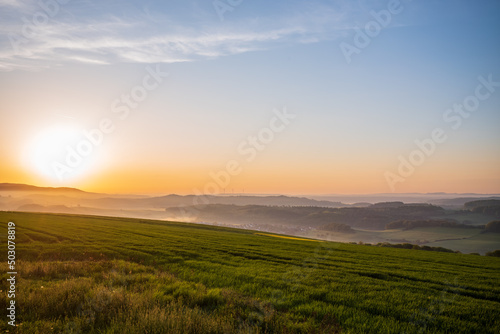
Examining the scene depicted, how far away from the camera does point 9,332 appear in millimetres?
6492

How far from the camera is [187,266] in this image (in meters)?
17.2

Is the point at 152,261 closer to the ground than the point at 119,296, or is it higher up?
closer to the ground

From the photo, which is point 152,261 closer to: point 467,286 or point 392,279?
point 392,279

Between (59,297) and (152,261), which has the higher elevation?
(59,297)

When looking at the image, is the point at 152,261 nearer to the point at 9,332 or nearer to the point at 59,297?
the point at 59,297

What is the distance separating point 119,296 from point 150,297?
2.97 feet

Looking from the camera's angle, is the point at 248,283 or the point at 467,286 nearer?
the point at 248,283

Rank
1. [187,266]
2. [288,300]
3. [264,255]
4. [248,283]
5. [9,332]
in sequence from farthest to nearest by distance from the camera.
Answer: [264,255]
[187,266]
[248,283]
[288,300]
[9,332]

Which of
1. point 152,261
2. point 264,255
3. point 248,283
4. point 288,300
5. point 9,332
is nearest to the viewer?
point 9,332

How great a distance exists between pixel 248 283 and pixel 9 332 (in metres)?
8.35

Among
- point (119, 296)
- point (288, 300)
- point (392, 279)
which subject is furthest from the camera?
point (392, 279)

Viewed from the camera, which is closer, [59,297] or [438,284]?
[59,297]

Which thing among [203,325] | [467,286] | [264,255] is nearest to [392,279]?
[467,286]

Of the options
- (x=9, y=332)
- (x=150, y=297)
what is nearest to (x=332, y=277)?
(x=150, y=297)
